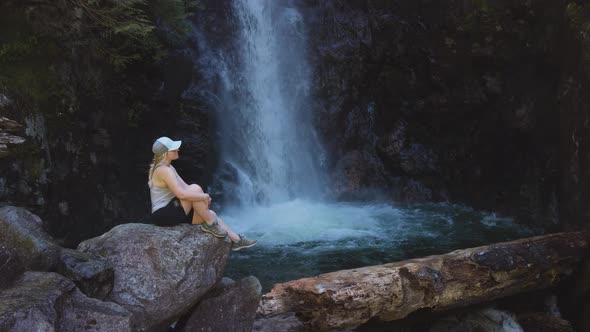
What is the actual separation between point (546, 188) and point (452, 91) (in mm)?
4373

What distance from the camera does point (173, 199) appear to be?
5.09 m

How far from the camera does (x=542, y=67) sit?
12.0m

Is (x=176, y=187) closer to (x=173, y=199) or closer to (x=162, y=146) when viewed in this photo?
(x=173, y=199)

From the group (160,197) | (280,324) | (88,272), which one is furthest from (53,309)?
(280,324)

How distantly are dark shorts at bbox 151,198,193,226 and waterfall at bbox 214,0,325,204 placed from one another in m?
10.4

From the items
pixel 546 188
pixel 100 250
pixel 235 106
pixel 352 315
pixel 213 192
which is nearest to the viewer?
pixel 100 250

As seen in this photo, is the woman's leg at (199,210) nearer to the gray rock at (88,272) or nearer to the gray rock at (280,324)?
the gray rock at (88,272)

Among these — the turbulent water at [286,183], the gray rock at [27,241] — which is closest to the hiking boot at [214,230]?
the gray rock at [27,241]

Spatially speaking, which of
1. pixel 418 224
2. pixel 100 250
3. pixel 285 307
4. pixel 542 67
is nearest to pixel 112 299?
pixel 100 250

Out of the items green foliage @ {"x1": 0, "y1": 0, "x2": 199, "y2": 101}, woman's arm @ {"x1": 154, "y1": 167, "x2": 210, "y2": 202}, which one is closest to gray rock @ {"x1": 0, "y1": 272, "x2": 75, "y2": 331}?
woman's arm @ {"x1": 154, "y1": 167, "x2": 210, "y2": 202}

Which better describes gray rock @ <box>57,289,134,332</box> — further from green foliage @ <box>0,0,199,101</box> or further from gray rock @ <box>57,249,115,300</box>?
green foliage @ <box>0,0,199,101</box>

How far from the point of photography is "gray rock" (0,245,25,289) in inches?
144

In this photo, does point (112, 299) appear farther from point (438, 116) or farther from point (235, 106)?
point (438, 116)

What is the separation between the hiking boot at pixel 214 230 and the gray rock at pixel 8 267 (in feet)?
5.73
